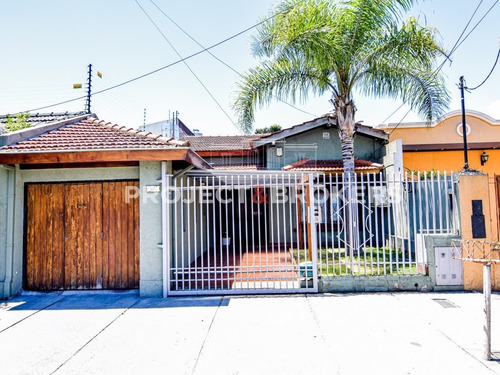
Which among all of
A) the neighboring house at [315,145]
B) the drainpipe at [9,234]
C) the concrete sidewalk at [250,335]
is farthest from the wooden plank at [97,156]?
the neighboring house at [315,145]

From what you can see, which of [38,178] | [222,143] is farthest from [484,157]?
[38,178]

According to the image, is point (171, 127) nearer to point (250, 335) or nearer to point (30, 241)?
point (30, 241)

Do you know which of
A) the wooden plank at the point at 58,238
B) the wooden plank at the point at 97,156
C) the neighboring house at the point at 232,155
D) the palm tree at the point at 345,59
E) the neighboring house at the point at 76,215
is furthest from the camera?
the neighboring house at the point at 232,155

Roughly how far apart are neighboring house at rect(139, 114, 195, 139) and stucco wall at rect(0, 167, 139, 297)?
52.7ft

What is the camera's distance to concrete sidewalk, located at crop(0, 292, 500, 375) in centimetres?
438

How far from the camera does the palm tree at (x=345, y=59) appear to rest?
9164mm

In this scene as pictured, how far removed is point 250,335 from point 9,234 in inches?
259

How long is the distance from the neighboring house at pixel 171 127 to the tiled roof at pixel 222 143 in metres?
3.38

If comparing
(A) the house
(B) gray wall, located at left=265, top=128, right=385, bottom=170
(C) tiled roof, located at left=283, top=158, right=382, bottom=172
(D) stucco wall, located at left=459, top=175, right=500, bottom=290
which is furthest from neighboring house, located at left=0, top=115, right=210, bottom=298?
(A) the house

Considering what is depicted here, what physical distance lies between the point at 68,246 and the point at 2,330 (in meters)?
2.54

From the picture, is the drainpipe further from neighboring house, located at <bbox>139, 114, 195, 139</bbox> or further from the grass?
neighboring house, located at <bbox>139, 114, 195, 139</bbox>

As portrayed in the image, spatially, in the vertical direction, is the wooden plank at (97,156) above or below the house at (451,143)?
below

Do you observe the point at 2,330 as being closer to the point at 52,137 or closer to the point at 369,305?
the point at 52,137

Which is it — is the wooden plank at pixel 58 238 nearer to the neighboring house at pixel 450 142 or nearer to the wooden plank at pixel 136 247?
the wooden plank at pixel 136 247
